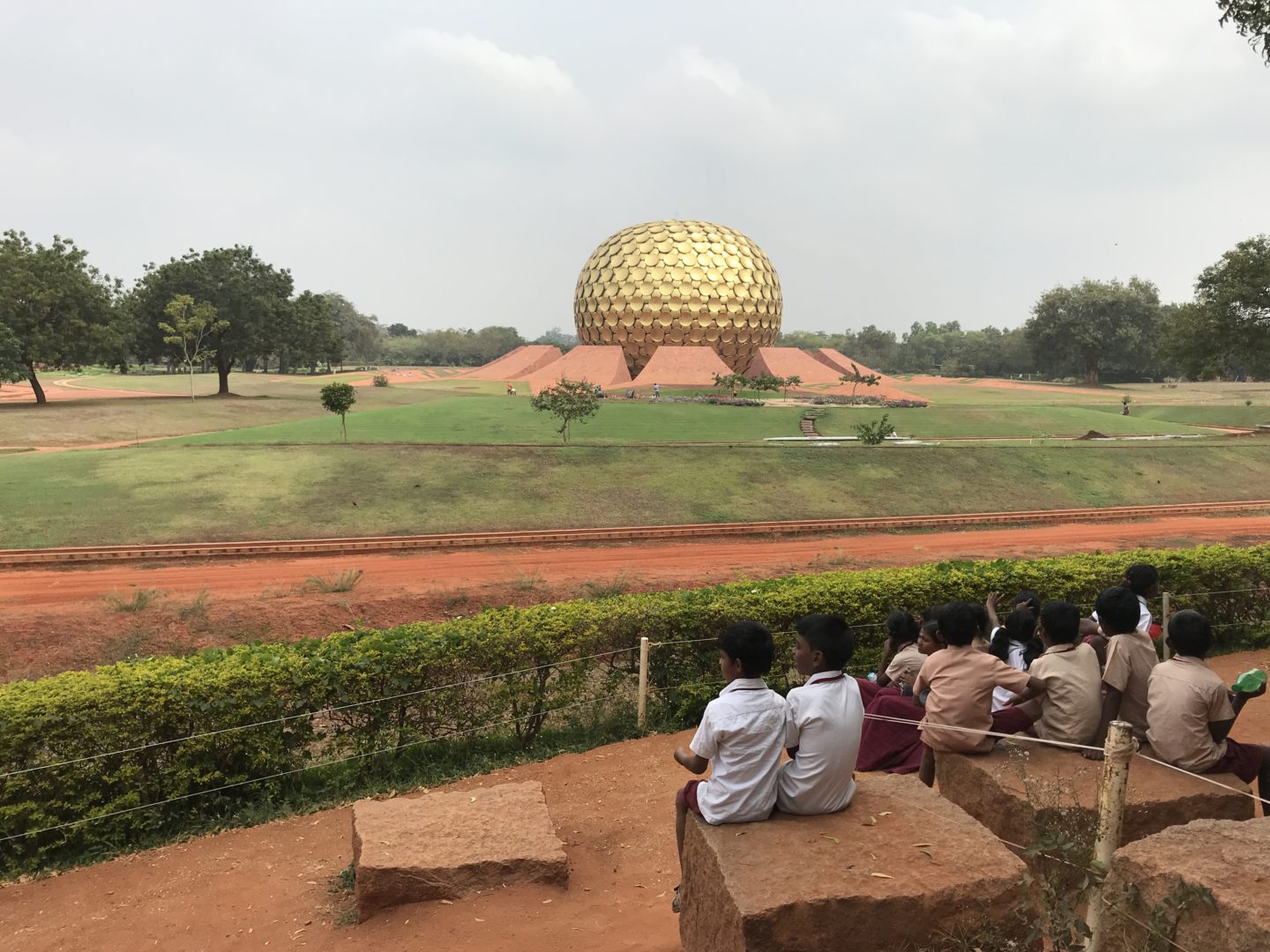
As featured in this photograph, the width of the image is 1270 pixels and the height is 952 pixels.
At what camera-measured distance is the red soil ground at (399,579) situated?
10.5 meters

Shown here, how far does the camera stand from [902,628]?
21.5 ft

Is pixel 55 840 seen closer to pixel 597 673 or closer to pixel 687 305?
pixel 597 673

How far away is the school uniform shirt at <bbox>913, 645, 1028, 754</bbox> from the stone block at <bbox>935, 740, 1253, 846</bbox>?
0.11 meters

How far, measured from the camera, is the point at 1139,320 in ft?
209

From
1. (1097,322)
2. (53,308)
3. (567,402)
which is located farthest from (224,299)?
(1097,322)

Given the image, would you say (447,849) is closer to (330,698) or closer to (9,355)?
(330,698)

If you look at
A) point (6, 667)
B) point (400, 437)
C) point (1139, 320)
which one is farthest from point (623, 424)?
point (1139, 320)

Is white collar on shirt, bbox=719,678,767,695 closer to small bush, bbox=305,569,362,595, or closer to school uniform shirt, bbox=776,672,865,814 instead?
school uniform shirt, bbox=776,672,865,814

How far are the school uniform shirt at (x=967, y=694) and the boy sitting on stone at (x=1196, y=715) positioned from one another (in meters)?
0.71

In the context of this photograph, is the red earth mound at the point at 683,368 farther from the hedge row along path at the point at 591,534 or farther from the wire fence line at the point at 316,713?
the wire fence line at the point at 316,713

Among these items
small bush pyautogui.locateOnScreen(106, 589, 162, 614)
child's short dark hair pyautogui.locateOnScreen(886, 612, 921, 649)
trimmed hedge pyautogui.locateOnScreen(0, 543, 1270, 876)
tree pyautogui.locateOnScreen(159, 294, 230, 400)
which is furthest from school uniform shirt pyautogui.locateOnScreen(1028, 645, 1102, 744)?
tree pyautogui.locateOnScreen(159, 294, 230, 400)

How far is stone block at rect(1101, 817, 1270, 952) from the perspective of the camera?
285cm

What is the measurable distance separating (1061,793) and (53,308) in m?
39.1

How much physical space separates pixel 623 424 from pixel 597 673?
2047 cm
